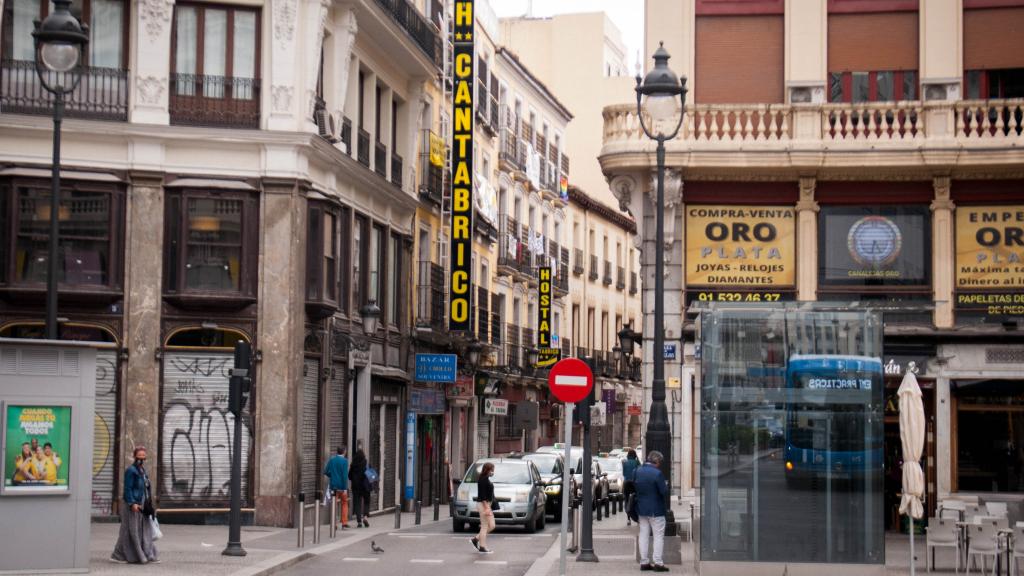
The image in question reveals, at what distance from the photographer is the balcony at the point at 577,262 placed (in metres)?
67.7

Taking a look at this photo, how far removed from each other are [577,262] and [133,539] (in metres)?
48.2

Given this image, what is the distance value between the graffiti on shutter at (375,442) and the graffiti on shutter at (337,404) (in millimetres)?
2815

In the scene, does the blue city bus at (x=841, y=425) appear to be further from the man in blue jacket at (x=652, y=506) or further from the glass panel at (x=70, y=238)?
the glass panel at (x=70, y=238)

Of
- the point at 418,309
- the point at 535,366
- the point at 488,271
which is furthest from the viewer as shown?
the point at 535,366

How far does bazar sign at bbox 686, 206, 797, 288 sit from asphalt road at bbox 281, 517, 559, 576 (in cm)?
581

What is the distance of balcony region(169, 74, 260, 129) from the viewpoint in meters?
30.3

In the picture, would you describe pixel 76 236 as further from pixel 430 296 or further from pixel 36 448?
pixel 430 296

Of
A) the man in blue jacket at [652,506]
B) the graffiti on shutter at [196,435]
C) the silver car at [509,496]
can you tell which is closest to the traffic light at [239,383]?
the man in blue jacket at [652,506]

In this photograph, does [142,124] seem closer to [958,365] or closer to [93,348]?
[93,348]

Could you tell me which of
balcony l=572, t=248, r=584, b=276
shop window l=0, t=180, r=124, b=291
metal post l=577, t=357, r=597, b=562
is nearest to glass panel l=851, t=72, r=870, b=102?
metal post l=577, t=357, r=597, b=562

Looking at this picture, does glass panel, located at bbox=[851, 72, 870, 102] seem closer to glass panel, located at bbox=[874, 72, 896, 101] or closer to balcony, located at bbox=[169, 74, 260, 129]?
glass panel, located at bbox=[874, 72, 896, 101]

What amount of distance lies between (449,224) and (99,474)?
18297 millimetres

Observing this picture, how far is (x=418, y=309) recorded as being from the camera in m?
42.2

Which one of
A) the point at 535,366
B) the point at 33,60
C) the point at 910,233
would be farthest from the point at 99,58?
the point at 535,366
